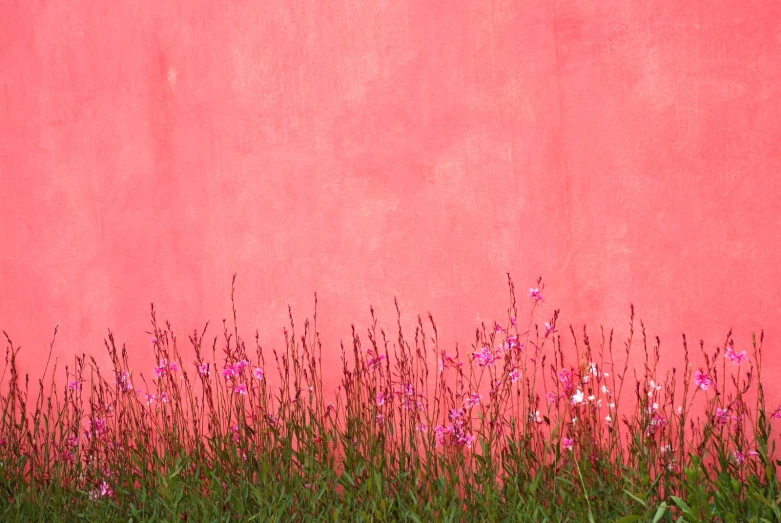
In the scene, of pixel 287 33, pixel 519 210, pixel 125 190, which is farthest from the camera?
pixel 125 190

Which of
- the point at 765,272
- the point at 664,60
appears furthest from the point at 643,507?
the point at 664,60

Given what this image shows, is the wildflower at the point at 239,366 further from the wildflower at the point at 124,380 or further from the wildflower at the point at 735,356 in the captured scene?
the wildflower at the point at 735,356

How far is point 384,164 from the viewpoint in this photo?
3785 mm

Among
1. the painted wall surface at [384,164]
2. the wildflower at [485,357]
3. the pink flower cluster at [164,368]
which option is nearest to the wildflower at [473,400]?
the wildflower at [485,357]

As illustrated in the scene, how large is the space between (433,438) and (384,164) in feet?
3.75

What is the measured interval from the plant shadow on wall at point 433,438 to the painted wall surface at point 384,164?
0.13 meters

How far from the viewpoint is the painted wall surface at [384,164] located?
320 centimetres

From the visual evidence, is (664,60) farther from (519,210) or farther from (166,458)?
(166,458)

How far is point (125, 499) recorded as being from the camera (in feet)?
12.2

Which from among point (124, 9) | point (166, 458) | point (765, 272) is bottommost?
point (166, 458)

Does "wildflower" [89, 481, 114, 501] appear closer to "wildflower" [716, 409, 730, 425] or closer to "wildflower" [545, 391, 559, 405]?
"wildflower" [545, 391, 559, 405]

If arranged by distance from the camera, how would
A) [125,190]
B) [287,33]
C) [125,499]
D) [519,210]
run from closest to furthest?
[519,210], [125,499], [287,33], [125,190]

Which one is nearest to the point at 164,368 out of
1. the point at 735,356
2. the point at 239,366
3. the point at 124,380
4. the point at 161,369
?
the point at 161,369

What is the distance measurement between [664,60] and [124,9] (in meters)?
2.66
